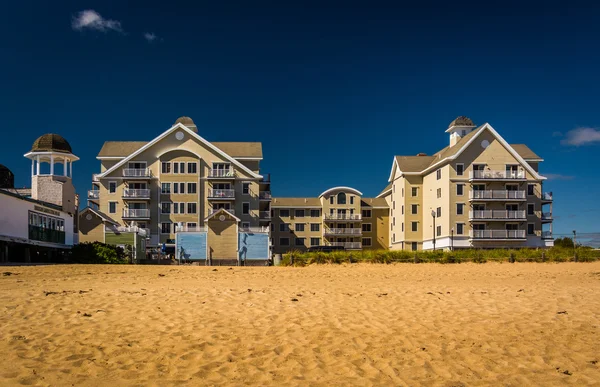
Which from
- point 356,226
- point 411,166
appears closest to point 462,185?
point 411,166

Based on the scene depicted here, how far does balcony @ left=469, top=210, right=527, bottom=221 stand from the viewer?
5947 cm

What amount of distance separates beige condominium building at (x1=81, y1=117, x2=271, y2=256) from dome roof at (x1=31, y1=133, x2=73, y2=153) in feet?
53.9

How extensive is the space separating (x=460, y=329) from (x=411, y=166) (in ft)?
195

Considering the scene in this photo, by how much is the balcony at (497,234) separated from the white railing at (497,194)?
377 cm

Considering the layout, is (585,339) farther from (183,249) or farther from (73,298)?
(183,249)

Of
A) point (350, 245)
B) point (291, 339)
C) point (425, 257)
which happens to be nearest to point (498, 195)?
point (350, 245)

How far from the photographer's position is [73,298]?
44.9 ft

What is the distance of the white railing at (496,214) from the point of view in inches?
2341

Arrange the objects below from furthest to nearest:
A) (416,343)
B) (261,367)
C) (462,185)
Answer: (462,185) < (416,343) < (261,367)

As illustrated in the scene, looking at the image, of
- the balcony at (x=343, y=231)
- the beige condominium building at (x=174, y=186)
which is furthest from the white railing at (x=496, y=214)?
the beige condominium building at (x=174, y=186)

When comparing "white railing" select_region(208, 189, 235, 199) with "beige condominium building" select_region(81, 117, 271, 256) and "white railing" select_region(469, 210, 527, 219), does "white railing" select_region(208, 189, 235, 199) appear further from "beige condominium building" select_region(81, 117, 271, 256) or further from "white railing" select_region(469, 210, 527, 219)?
"white railing" select_region(469, 210, 527, 219)

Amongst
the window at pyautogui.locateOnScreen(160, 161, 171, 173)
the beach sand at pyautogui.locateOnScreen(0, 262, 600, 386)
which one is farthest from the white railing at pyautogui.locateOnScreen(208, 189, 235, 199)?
the beach sand at pyautogui.locateOnScreen(0, 262, 600, 386)

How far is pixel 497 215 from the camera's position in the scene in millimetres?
60031

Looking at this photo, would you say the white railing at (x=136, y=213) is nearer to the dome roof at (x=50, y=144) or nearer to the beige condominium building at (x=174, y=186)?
the beige condominium building at (x=174, y=186)
